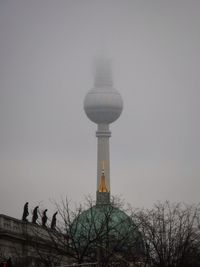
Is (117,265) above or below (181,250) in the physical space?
below

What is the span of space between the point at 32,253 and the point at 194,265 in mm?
12391

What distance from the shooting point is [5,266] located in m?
36.2

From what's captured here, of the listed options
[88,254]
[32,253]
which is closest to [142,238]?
[32,253]

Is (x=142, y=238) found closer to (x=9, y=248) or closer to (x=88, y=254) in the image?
(x=9, y=248)

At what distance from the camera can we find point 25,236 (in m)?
84.8

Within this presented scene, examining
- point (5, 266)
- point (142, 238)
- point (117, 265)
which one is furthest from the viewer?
point (142, 238)

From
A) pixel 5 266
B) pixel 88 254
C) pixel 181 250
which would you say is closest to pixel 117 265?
pixel 88 254

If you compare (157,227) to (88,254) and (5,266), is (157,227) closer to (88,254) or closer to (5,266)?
(88,254)

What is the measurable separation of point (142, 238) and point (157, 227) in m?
2.18

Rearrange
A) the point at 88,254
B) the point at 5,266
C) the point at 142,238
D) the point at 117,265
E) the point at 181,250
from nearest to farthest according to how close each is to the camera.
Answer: the point at 5,266 → the point at 117,265 → the point at 88,254 → the point at 181,250 → the point at 142,238

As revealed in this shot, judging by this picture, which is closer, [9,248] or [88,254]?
[88,254]

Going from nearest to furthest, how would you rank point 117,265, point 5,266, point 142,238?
point 5,266
point 117,265
point 142,238

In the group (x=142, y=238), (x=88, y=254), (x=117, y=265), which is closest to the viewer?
(x=117, y=265)

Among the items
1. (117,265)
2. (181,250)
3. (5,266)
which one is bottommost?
(5,266)
